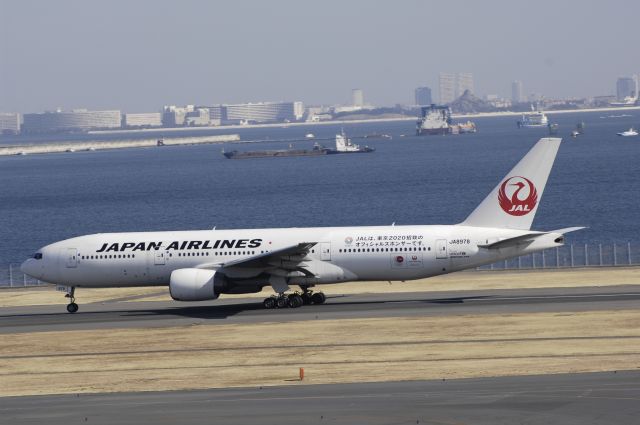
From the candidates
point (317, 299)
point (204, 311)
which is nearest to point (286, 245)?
point (317, 299)

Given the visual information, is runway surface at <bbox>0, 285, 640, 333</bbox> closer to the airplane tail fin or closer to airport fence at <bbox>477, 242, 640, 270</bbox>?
the airplane tail fin

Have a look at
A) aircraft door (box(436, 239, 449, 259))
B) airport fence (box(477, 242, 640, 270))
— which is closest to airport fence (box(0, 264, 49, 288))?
airport fence (box(477, 242, 640, 270))

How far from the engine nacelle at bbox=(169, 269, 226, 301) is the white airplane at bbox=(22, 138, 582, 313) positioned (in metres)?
0.05

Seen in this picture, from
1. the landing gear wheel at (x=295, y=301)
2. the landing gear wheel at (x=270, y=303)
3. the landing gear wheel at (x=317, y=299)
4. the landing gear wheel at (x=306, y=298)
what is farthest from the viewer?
the landing gear wheel at (x=317, y=299)

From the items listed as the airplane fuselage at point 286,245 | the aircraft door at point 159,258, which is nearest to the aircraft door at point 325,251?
the airplane fuselage at point 286,245

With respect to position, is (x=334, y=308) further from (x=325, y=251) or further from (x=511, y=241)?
(x=511, y=241)

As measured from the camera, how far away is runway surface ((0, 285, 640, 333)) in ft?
163

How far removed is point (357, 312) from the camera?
50531 mm

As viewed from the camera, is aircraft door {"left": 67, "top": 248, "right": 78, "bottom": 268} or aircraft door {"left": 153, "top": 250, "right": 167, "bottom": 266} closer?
aircraft door {"left": 153, "top": 250, "right": 167, "bottom": 266}

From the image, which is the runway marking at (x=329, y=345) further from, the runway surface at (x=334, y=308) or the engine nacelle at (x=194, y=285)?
the engine nacelle at (x=194, y=285)

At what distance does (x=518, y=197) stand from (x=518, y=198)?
0.18 feet

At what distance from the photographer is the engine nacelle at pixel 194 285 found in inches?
2034

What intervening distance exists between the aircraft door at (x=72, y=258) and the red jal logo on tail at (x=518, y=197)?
67.4ft

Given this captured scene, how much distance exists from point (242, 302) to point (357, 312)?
9.04 metres
